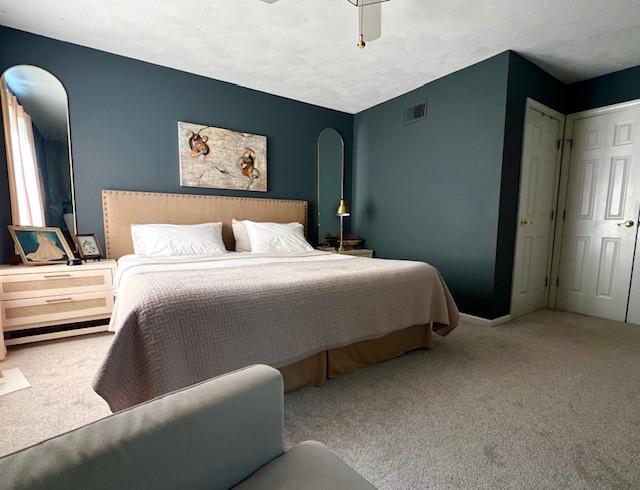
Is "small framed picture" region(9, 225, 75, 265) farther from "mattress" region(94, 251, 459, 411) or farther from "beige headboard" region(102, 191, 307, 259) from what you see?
"mattress" region(94, 251, 459, 411)

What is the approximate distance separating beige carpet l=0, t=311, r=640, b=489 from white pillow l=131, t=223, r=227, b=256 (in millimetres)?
919

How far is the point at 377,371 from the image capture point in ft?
6.81

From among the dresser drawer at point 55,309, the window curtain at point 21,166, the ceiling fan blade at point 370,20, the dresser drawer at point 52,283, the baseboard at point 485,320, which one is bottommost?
the baseboard at point 485,320

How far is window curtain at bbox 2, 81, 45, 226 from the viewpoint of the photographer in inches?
102

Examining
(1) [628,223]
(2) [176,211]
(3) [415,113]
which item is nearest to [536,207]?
(1) [628,223]

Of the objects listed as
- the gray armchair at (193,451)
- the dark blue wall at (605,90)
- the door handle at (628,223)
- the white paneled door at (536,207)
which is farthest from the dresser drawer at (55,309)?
the dark blue wall at (605,90)

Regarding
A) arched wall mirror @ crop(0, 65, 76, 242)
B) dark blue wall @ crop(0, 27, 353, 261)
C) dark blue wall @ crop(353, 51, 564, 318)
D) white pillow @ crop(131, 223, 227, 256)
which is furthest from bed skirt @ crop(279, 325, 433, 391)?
arched wall mirror @ crop(0, 65, 76, 242)

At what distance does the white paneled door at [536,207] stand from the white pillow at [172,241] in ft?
10.5

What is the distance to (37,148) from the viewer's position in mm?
2738

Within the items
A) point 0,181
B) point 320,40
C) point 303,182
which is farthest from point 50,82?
point 303,182

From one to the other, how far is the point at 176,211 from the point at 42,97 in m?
1.48

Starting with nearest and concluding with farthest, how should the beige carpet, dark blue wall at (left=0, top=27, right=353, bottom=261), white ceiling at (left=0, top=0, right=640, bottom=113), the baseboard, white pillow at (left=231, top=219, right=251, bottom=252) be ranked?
the beige carpet < white ceiling at (left=0, top=0, right=640, bottom=113) < dark blue wall at (left=0, top=27, right=353, bottom=261) < the baseboard < white pillow at (left=231, top=219, right=251, bottom=252)

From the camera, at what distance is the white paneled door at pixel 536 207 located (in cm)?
314

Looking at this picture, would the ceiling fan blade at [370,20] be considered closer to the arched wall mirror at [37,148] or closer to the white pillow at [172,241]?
the white pillow at [172,241]
